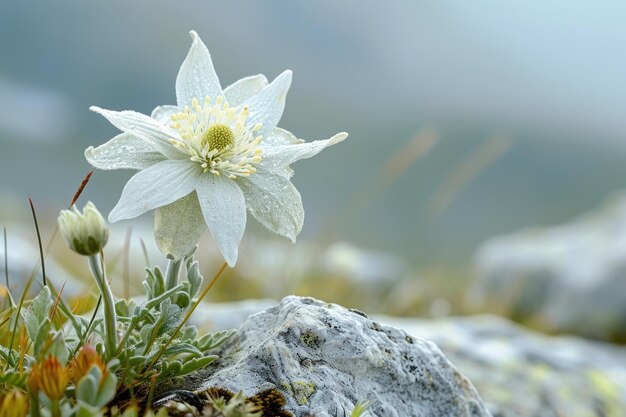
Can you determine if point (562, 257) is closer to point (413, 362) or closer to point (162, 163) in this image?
Answer: point (413, 362)

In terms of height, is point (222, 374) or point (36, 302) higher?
point (222, 374)

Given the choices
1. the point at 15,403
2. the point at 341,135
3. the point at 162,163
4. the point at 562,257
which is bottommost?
the point at 15,403

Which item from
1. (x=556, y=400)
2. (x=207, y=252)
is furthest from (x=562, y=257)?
(x=556, y=400)

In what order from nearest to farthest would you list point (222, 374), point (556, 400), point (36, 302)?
point (36, 302)
point (222, 374)
point (556, 400)

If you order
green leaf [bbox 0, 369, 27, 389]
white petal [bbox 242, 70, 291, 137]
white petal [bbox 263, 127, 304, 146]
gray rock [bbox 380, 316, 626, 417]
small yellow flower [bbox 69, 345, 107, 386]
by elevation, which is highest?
gray rock [bbox 380, 316, 626, 417]

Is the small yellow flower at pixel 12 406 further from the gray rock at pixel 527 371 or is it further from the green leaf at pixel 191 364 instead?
the gray rock at pixel 527 371

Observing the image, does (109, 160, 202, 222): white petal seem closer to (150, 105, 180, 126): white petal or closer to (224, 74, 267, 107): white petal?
(150, 105, 180, 126): white petal

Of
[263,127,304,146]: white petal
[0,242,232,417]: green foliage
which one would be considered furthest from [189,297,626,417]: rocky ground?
[263,127,304,146]: white petal
